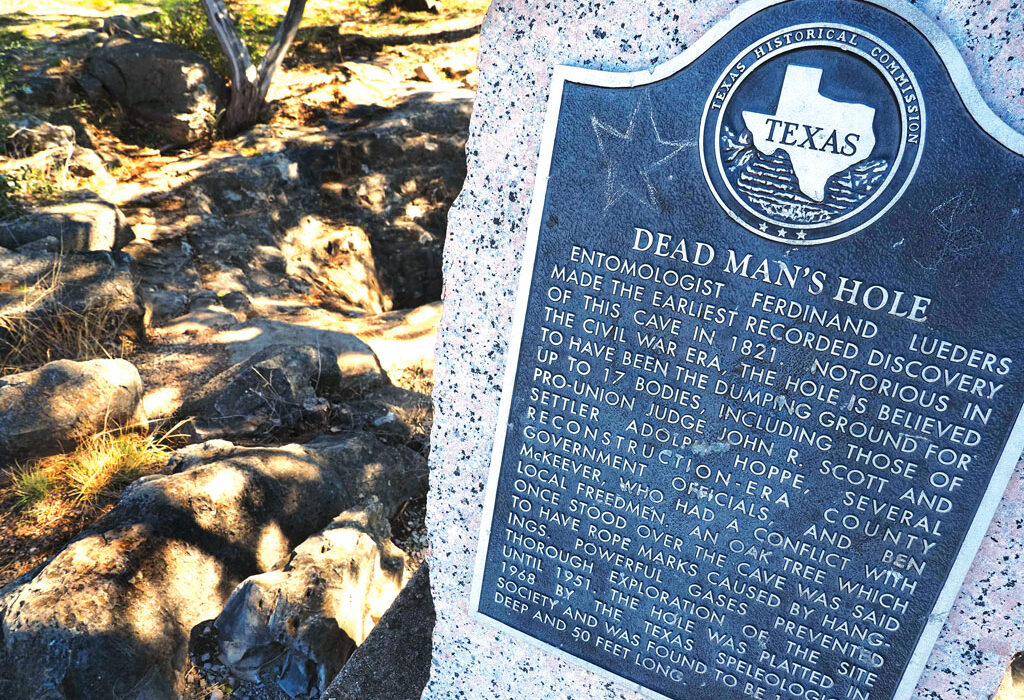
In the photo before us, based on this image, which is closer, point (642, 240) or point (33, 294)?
point (642, 240)

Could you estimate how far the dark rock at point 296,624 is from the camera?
2.44 meters

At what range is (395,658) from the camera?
238cm

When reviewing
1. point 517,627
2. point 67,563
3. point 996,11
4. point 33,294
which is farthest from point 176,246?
point 996,11

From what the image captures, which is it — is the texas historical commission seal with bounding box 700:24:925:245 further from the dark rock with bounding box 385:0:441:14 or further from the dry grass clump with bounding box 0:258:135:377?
the dark rock with bounding box 385:0:441:14

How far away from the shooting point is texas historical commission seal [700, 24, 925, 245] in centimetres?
132

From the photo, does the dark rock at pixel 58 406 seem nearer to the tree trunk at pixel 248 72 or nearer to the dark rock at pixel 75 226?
the dark rock at pixel 75 226

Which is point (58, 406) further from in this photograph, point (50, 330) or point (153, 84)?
point (153, 84)

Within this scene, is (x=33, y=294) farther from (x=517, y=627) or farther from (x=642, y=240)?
(x=642, y=240)

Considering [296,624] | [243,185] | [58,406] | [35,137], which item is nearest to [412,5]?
[243,185]

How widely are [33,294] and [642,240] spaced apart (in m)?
3.83

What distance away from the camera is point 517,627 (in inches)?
78.7

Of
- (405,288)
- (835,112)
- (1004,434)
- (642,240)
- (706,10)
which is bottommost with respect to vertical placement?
(405,288)

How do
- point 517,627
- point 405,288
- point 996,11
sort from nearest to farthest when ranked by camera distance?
point 996,11, point 517,627, point 405,288

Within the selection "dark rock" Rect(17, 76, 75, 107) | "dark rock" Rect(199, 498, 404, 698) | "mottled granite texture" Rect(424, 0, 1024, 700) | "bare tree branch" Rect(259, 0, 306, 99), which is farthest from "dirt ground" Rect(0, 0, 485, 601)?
"mottled granite texture" Rect(424, 0, 1024, 700)
